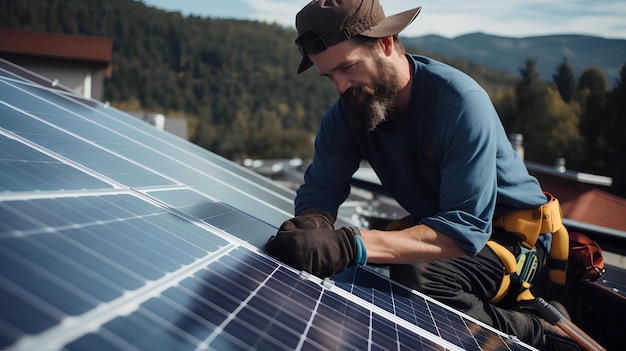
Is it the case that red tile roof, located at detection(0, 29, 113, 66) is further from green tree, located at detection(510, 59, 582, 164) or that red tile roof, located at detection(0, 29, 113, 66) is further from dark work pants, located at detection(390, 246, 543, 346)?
green tree, located at detection(510, 59, 582, 164)

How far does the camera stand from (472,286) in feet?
10.8

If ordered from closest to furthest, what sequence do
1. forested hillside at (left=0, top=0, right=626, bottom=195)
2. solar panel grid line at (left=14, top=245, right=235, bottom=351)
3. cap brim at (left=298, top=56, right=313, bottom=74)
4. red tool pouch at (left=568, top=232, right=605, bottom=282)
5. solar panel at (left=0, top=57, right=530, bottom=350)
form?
solar panel grid line at (left=14, top=245, right=235, bottom=351) → solar panel at (left=0, top=57, right=530, bottom=350) → cap brim at (left=298, top=56, right=313, bottom=74) → red tool pouch at (left=568, top=232, right=605, bottom=282) → forested hillside at (left=0, top=0, right=626, bottom=195)

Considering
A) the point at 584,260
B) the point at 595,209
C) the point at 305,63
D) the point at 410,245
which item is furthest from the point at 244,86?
the point at 410,245

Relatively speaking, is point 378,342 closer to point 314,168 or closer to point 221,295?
point 221,295

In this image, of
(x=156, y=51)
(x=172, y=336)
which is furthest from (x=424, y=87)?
(x=156, y=51)

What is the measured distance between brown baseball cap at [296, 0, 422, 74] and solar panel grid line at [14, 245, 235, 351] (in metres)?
1.63

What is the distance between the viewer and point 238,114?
9869cm

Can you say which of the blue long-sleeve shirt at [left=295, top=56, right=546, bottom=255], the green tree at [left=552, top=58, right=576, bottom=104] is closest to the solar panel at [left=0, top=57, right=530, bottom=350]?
the blue long-sleeve shirt at [left=295, top=56, right=546, bottom=255]

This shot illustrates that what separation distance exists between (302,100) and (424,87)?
106524 mm

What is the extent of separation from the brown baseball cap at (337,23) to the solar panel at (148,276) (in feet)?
3.47

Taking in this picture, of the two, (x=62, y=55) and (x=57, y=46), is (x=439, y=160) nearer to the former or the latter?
(x=62, y=55)

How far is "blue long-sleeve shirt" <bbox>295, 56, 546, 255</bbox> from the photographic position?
2797mm

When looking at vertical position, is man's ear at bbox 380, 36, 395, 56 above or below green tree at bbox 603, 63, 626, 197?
above

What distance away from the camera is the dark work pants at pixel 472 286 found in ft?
10.2
